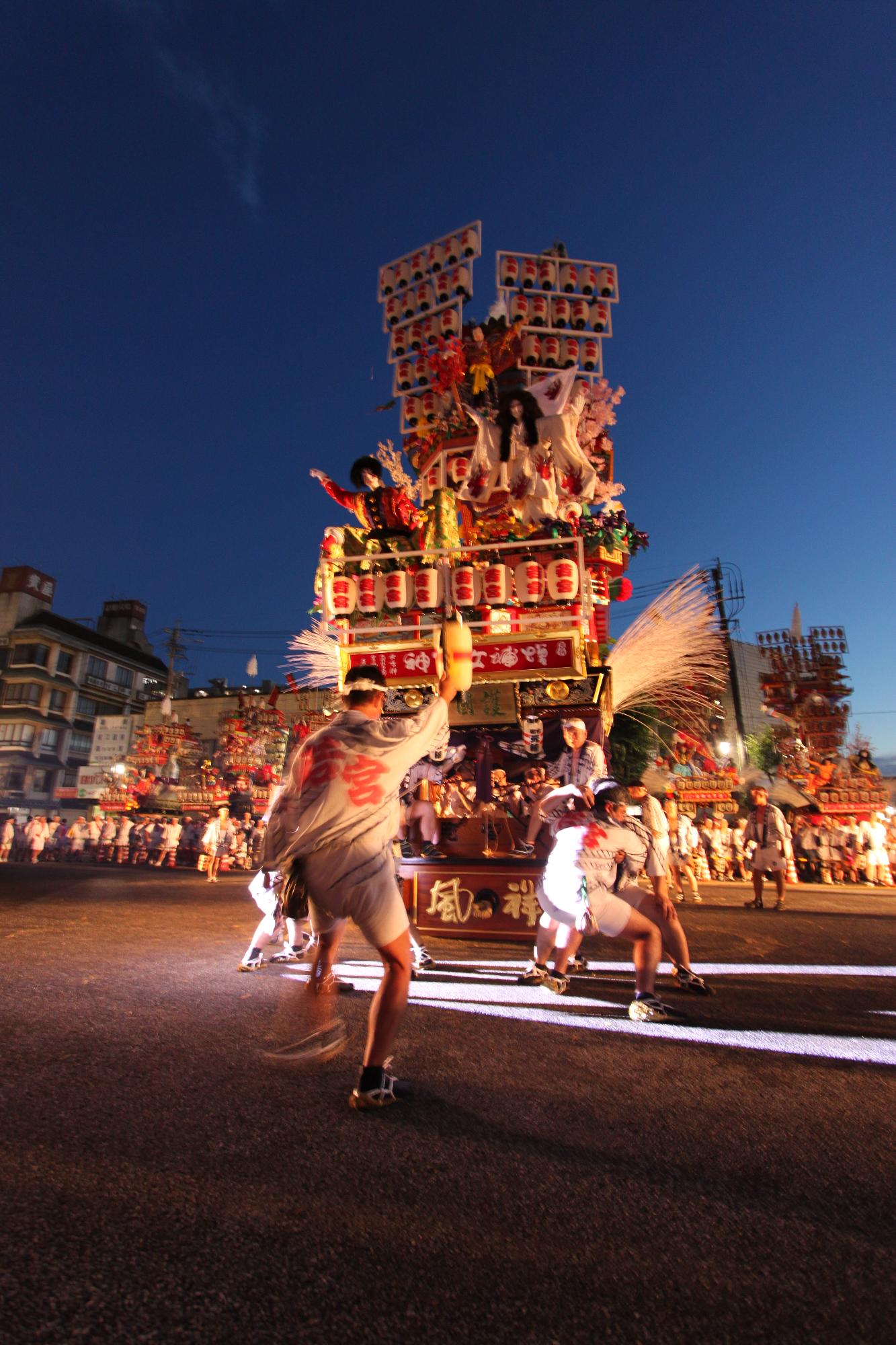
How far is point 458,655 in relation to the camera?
329 cm

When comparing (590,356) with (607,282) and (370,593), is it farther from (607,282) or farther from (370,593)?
(370,593)

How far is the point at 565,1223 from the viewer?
179 cm

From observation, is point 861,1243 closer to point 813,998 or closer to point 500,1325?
point 500,1325

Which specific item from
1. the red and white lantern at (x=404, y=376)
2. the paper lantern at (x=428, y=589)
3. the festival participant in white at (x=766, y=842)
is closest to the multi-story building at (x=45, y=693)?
the red and white lantern at (x=404, y=376)

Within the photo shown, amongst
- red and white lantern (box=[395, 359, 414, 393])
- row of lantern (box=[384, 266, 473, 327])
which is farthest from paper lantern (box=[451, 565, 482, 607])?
row of lantern (box=[384, 266, 473, 327])

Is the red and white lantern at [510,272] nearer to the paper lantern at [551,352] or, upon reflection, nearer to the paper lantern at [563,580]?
the paper lantern at [551,352]

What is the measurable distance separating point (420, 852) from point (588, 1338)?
20.1ft

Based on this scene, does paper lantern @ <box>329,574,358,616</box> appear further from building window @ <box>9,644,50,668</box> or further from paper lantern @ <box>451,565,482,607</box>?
building window @ <box>9,644,50,668</box>

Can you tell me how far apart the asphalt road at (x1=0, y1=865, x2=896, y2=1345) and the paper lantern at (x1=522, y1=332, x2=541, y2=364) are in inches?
413

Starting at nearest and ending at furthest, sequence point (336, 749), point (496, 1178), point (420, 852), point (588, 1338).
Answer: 1. point (588, 1338)
2. point (496, 1178)
3. point (336, 749)
4. point (420, 852)

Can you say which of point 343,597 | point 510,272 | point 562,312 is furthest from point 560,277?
point 343,597

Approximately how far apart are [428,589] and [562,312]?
7.46 meters

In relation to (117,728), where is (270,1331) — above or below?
below

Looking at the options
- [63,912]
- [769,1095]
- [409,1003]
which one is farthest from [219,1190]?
[63,912]
